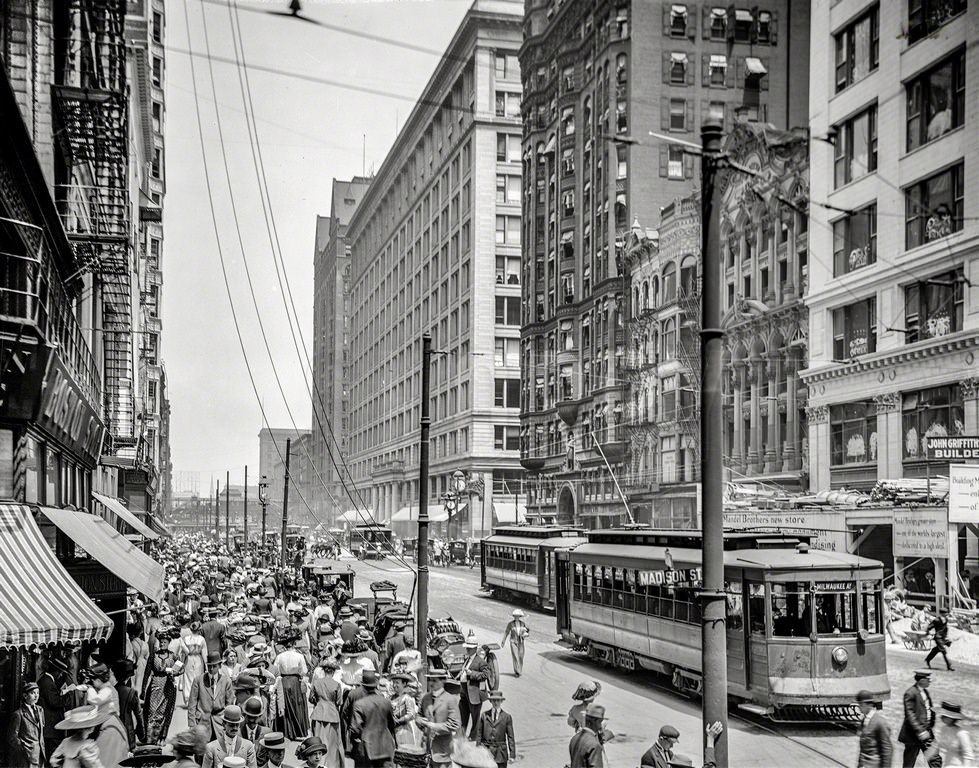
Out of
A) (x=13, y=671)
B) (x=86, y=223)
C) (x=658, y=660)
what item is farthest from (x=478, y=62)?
(x=13, y=671)

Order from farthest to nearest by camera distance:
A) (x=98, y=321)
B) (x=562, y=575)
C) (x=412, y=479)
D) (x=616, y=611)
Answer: (x=412, y=479) → (x=562, y=575) → (x=98, y=321) → (x=616, y=611)

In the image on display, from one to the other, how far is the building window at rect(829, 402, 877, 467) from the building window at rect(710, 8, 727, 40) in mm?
21054

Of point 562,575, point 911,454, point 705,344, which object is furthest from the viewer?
point 911,454

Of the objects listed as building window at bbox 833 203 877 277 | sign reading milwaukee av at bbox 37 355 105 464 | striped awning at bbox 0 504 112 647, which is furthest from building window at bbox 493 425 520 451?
striped awning at bbox 0 504 112 647

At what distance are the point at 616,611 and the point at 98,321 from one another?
52.1 feet

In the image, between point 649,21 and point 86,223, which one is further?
point 649,21

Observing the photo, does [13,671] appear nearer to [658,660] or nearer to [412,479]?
[658,660]

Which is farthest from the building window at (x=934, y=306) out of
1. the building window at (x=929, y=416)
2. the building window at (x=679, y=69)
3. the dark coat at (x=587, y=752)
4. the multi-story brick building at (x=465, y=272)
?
the multi-story brick building at (x=465, y=272)

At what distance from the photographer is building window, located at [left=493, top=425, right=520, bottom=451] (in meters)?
93.4

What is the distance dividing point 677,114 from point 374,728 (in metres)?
47.8

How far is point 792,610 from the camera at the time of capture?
54.4 ft

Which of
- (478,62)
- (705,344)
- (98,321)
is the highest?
(478,62)

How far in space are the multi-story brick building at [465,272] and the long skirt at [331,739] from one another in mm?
67817

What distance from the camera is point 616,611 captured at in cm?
2250
